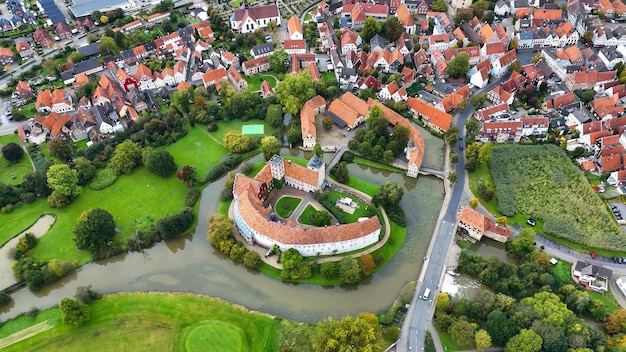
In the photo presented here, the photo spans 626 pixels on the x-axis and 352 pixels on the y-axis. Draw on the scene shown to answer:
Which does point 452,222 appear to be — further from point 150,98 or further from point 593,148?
point 150,98

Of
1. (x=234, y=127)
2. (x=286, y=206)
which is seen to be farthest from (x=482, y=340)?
(x=234, y=127)

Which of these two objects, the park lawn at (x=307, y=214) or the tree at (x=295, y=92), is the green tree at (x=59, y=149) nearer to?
the tree at (x=295, y=92)

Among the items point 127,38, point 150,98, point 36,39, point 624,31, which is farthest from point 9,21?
point 624,31

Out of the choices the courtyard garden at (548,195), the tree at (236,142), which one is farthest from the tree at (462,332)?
the tree at (236,142)

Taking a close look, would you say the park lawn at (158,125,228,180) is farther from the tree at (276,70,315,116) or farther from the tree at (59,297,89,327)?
the tree at (59,297,89,327)

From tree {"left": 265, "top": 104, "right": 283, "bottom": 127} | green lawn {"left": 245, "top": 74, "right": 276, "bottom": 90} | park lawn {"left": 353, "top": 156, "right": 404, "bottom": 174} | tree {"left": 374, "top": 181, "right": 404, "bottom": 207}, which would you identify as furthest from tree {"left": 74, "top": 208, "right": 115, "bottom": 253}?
green lawn {"left": 245, "top": 74, "right": 276, "bottom": 90}

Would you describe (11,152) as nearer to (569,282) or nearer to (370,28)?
(370,28)
